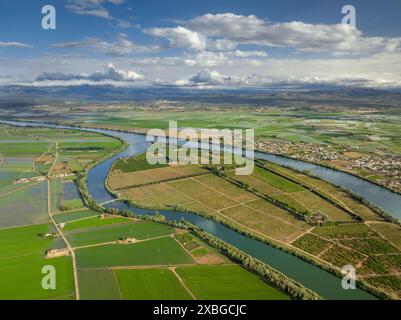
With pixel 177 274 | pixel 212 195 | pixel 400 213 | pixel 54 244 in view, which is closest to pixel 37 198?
pixel 54 244

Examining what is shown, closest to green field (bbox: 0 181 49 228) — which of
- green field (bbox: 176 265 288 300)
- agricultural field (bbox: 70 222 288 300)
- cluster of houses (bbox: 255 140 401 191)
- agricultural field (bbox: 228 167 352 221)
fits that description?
agricultural field (bbox: 70 222 288 300)

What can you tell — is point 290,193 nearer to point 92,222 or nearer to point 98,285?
point 92,222

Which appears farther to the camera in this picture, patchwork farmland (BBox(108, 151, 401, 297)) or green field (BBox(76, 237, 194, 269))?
patchwork farmland (BBox(108, 151, 401, 297))

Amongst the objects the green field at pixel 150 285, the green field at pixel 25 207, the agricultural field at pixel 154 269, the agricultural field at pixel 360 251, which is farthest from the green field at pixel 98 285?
the agricultural field at pixel 360 251

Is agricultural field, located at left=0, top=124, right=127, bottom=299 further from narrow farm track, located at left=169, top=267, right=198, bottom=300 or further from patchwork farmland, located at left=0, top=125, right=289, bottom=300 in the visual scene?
narrow farm track, located at left=169, top=267, right=198, bottom=300

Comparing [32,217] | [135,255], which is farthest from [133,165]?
[135,255]

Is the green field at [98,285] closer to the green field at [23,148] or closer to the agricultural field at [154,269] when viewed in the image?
the agricultural field at [154,269]

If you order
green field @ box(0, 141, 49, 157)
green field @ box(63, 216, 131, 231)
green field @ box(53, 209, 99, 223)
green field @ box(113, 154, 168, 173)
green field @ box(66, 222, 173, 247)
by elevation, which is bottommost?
green field @ box(66, 222, 173, 247)
